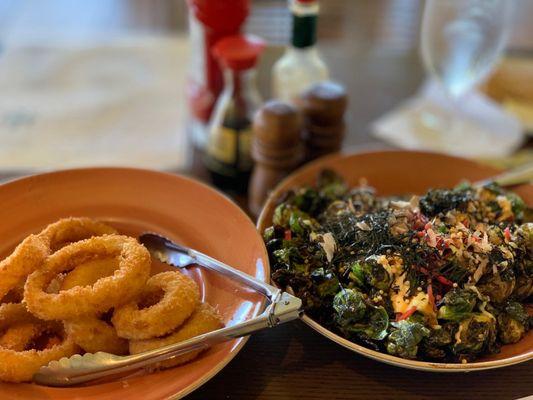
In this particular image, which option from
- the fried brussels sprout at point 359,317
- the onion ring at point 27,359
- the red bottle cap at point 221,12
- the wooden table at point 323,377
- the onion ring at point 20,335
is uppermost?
the red bottle cap at point 221,12

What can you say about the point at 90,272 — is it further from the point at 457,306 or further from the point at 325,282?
the point at 457,306

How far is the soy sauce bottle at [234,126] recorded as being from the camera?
1118mm

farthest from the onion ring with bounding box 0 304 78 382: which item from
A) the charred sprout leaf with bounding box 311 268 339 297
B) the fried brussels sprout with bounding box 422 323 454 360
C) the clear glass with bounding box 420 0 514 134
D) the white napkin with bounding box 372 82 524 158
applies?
the clear glass with bounding box 420 0 514 134

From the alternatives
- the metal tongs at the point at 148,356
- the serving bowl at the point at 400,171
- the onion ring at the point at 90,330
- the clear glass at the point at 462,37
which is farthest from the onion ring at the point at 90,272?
the clear glass at the point at 462,37

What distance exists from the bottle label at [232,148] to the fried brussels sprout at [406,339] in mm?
543

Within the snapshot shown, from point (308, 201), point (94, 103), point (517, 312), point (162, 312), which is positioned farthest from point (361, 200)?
point (94, 103)

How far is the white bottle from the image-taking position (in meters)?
1.12

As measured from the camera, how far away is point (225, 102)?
45.5 inches

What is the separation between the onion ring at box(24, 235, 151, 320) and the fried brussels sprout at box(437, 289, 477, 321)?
1.29 ft

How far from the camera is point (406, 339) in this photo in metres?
0.71

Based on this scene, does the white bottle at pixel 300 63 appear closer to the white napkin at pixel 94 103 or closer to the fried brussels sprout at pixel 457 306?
the white napkin at pixel 94 103

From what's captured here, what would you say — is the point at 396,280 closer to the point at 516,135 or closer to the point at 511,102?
the point at 516,135

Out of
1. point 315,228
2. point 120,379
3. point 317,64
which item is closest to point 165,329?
point 120,379

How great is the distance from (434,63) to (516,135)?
267mm
